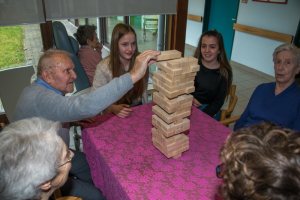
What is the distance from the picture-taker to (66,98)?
134cm

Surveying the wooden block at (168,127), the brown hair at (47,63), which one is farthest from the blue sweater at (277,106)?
the brown hair at (47,63)

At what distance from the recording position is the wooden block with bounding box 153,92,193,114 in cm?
133

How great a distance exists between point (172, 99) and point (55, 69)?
0.83 meters

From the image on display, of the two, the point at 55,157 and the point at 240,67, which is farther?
the point at 240,67

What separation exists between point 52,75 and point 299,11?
5084 mm

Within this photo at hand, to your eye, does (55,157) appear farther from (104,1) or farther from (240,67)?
(240,67)

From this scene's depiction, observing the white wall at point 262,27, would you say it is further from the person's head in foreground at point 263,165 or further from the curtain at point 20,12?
the person's head in foreground at point 263,165

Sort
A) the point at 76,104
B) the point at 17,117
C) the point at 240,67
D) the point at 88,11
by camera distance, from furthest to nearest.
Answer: the point at 240,67 < the point at 88,11 < the point at 17,117 < the point at 76,104

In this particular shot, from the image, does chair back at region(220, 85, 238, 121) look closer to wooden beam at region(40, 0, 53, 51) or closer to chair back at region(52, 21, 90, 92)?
chair back at region(52, 21, 90, 92)

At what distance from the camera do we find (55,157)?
1019mm

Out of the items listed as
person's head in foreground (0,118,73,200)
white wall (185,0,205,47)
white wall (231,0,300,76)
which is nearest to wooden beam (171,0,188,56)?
person's head in foreground (0,118,73,200)

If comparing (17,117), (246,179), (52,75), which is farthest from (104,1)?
(246,179)

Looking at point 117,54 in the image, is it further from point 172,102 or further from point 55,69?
point 172,102

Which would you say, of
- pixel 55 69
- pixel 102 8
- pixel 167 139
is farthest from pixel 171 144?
pixel 102 8
